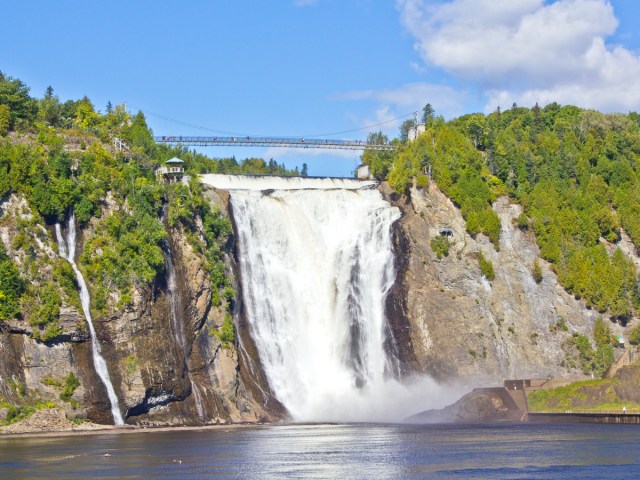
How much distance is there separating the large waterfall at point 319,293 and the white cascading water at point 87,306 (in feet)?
64.5

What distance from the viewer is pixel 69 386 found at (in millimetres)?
99875

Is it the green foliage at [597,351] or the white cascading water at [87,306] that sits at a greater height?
the white cascading water at [87,306]

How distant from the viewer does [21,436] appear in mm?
94062

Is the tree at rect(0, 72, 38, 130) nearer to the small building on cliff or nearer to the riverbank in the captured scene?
the small building on cliff

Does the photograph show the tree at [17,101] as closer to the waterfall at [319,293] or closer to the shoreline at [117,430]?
the waterfall at [319,293]

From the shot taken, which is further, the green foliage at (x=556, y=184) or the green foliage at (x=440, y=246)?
the green foliage at (x=556, y=184)

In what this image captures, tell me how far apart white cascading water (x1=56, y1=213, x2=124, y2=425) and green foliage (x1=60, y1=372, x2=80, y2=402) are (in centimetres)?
257

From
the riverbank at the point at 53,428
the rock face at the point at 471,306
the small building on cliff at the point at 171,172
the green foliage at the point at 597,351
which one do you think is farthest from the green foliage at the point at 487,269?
the riverbank at the point at 53,428

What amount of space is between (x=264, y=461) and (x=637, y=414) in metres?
41.5

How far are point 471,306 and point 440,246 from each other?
26.1 feet

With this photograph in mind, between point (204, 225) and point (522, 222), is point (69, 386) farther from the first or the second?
point (522, 222)

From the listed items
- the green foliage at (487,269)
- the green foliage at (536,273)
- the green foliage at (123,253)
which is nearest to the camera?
the green foliage at (123,253)

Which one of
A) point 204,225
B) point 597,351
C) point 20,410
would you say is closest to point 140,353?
point 20,410

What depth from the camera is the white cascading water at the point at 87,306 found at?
334 feet
